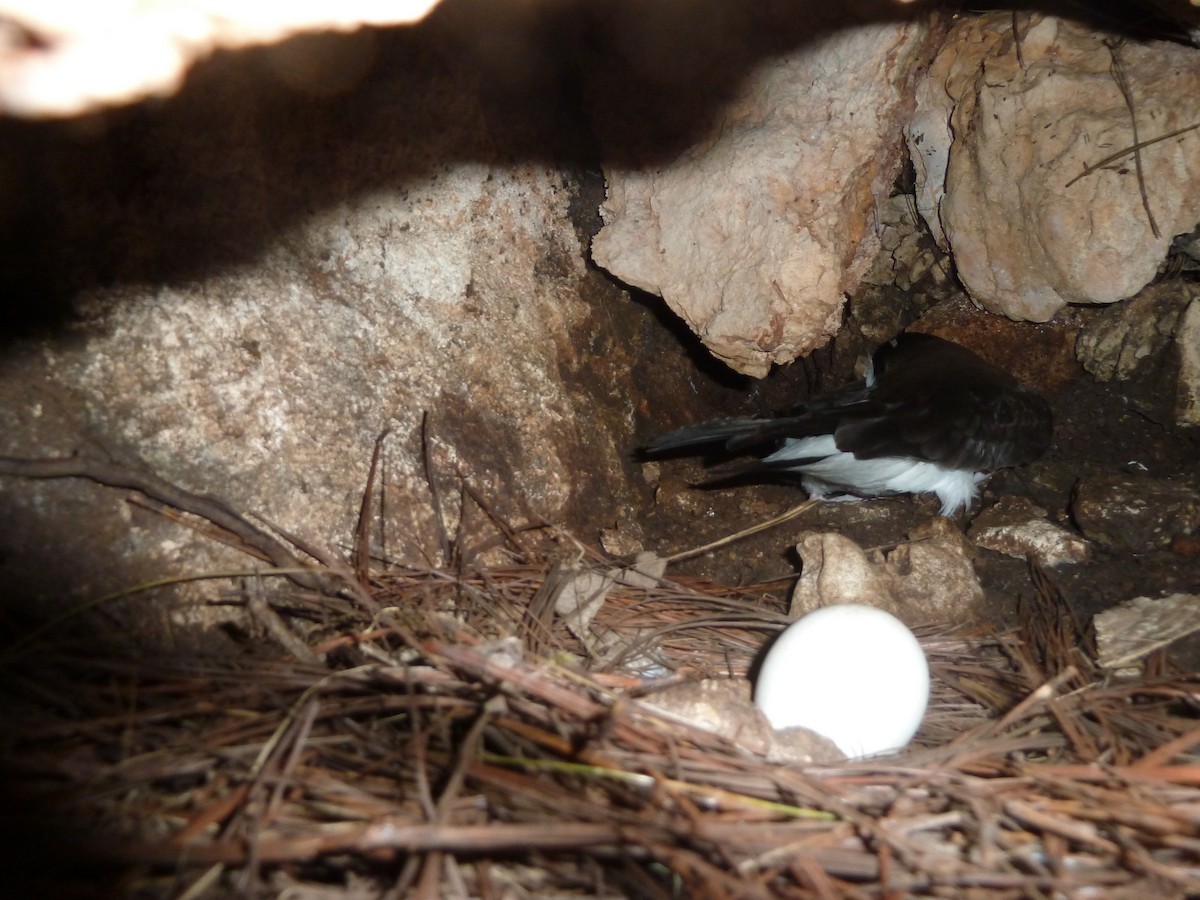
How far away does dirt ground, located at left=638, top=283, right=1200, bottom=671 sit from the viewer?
2498 millimetres

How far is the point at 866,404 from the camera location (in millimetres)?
2781

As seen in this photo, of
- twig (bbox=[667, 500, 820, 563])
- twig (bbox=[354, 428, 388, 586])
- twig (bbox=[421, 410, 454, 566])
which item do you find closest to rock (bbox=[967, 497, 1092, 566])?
twig (bbox=[667, 500, 820, 563])

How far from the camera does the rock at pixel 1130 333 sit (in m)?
3.00

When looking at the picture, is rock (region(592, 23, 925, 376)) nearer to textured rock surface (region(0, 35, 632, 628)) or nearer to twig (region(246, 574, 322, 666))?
textured rock surface (region(0, 35, 632, 628))

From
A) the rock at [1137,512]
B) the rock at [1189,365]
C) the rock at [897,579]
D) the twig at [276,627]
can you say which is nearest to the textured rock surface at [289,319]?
the twig at [276,627]

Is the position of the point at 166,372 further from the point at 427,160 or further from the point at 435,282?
the point at 427,160

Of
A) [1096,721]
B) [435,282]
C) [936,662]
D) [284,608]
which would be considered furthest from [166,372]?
[1096,721]

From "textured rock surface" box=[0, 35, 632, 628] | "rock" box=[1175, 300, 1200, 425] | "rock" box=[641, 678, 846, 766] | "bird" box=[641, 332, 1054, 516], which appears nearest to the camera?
"rock" box=[641, 678, 846, 766]

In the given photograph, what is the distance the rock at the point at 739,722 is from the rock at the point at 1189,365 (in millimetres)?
2363

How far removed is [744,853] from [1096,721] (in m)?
1.04

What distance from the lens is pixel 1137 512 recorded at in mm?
2639

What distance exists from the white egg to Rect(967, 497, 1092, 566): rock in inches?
46.1

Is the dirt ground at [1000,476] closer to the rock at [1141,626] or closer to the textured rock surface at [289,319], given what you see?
the rock at [1141,626]

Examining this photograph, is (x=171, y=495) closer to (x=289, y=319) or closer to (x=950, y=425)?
(x=289, y=319)
